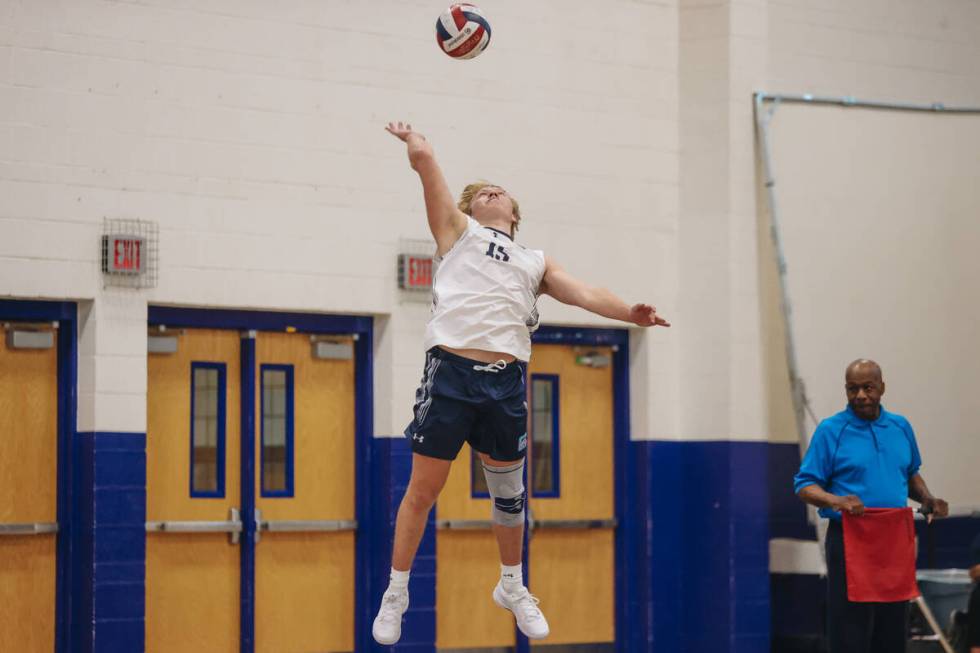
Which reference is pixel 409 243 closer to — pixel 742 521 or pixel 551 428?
pixel 551 428

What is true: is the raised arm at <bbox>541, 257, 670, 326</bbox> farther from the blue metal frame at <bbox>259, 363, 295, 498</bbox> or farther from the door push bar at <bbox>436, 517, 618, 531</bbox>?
the door push bar at <bbox>436, 517, 618, 531</bbox>

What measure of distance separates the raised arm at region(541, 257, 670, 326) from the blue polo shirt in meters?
2.18

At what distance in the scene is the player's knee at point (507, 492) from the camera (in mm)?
6605

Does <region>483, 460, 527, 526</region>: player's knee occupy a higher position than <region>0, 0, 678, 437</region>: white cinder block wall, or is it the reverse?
<region>0, 0, 678, 437</region>: white cinder block wall

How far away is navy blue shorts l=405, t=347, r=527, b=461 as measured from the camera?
6297 mm

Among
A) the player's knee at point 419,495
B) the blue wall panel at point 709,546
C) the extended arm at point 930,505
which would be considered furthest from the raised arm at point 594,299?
the blue wall panel at point 709,546

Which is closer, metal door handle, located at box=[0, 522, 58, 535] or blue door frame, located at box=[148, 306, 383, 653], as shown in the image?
metal door handle, located at box=[0, 522, 58, 535]

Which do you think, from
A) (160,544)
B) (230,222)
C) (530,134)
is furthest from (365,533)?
(530,134)

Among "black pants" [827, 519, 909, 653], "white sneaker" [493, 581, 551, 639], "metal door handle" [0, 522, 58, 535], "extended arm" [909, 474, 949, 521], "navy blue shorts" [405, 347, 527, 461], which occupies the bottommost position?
"black pants" [827, 519, 909, 653]

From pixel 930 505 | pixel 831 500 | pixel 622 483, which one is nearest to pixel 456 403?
pixel 831 500

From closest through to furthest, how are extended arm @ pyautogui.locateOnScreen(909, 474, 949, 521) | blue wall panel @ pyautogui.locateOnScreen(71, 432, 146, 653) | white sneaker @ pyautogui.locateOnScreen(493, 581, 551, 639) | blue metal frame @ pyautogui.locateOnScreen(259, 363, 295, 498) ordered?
1. white sneaker @ pyautogui.locateOnScreen(493, 581, 551, 639)
2. extended arm @ pyautogui.locateOnScreen(909, 474, 949, 521)
3. blue wall panel @ pyautogui.locateOnScreen(71, 432, 146, 653)
4. blue metal frame @ pyautogui.locateOnScreen(259, 363, 295, 498)

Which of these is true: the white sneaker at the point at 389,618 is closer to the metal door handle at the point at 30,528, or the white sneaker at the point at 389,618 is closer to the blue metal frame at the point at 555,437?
the metal door handle at the point at 30,528

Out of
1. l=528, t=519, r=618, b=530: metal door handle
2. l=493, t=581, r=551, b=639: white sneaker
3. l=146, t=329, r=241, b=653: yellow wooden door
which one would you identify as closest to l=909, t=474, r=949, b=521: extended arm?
l=493, t=581, r=551, b=639: white sneaker

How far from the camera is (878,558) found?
25.9ft
